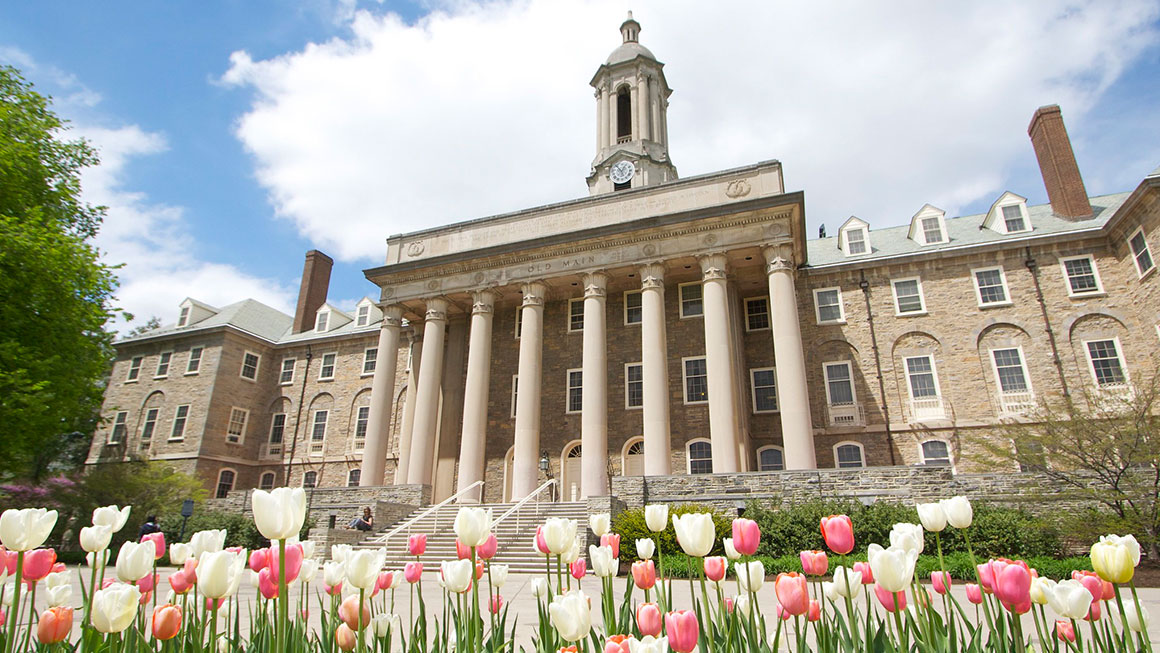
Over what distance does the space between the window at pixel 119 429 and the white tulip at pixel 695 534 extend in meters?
46.9

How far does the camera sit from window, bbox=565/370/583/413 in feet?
100

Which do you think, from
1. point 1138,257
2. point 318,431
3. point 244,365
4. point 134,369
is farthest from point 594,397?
point 134,369

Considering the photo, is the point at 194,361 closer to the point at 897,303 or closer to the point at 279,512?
the point at 897,303

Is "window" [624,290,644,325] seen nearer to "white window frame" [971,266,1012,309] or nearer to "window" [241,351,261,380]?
"white window frame" [971,266,1012,309]

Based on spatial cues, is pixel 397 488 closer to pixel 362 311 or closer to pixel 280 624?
pixel 362 311

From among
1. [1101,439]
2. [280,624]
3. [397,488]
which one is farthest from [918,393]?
[280,624]

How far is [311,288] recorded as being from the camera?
1788 inches

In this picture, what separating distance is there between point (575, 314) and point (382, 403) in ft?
33.7

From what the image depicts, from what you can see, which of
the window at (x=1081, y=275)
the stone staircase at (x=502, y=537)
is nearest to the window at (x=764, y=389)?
the stone staircase at (x=502, y=537)

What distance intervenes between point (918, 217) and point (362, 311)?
111ft

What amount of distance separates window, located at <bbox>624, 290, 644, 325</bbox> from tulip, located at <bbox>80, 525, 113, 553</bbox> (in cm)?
2812

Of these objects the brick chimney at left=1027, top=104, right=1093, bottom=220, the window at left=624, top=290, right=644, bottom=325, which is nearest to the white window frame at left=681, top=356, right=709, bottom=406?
the window at left=624, top=290, right=644, bottom=325

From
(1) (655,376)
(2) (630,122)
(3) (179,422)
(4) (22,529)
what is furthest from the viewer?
(2) (630,122)

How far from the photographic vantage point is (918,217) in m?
31.9
